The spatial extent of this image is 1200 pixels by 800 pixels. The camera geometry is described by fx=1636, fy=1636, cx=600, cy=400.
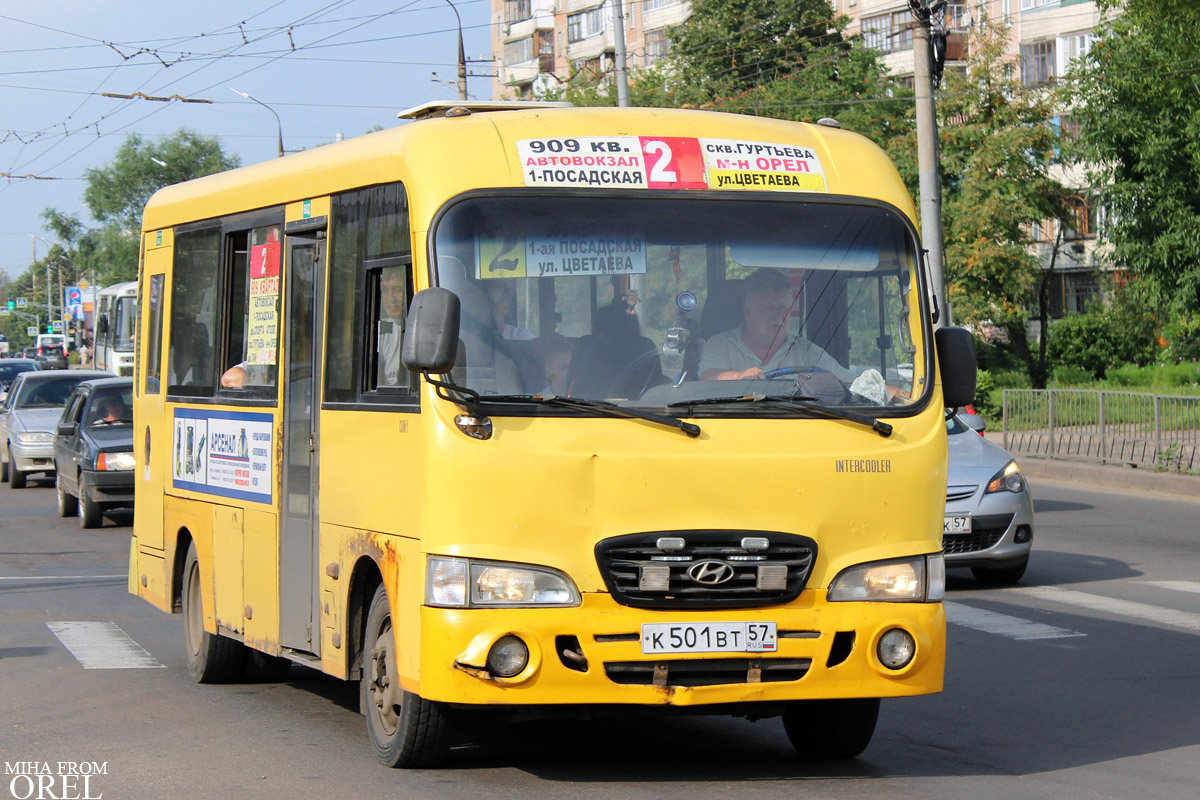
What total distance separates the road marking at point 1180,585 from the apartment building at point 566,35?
5832 centimetres

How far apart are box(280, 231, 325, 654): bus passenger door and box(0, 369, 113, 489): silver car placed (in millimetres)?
17930

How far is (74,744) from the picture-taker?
747 cm

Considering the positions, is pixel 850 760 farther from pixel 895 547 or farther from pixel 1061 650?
pixel 1061 650

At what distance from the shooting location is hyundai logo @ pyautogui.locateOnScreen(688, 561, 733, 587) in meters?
6.14

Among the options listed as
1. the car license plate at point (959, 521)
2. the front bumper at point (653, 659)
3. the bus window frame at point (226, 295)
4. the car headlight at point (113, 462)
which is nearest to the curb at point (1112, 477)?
the car license plate at point (959, 521)

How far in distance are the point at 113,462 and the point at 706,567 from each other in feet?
46.9

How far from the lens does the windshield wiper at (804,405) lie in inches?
250

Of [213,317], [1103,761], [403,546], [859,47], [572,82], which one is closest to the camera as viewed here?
[403,546]

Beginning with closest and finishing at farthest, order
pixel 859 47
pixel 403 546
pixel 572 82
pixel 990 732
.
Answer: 1. pixel 403 546
2. pixel 990 732
3. pixel 572 82
4. pixel 859 47

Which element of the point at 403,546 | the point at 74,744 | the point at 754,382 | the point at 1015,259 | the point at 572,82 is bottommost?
the point at 74,744

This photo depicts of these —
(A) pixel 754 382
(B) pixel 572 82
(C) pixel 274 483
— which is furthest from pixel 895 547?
(B) pixel 572 82

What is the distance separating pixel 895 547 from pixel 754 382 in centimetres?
85

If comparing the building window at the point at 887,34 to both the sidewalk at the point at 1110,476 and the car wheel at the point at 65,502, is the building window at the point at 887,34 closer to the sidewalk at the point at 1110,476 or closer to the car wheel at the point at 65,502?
the sidewalk at the point at 1110,476

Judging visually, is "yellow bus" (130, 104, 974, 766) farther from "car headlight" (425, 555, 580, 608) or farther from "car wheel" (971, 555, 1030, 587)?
"car wheel" (971, 555, 1030, 587)
